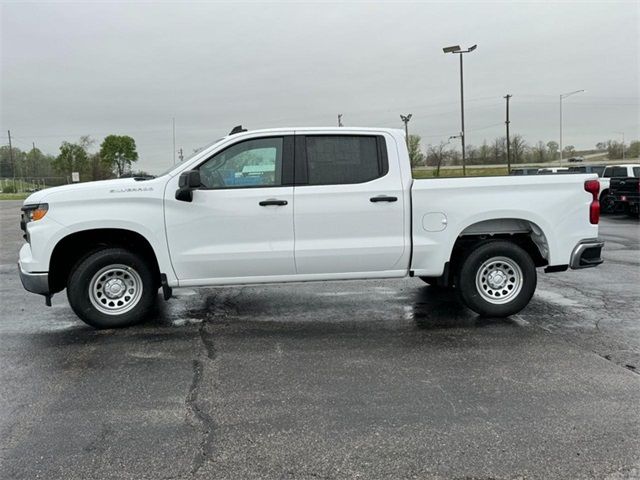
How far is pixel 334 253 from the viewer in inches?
225

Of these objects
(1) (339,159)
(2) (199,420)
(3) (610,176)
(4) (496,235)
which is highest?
(3) (610,176)

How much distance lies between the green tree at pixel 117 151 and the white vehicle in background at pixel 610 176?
71349 mm

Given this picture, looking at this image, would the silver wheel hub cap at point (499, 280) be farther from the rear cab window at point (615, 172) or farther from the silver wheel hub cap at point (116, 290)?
the rear cab window at point (615, 172)

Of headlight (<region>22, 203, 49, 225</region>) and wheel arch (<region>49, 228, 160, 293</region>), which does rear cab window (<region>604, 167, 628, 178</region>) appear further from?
headlight (<region>22, 203, 49, 225</region>)

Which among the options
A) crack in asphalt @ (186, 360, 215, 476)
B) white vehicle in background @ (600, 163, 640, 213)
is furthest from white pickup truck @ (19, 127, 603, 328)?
white vehicle in background @ (600, 163, 640, 213)

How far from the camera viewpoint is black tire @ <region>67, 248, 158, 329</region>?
5531mm

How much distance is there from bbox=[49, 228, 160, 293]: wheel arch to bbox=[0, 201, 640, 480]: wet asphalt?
611 millimetres

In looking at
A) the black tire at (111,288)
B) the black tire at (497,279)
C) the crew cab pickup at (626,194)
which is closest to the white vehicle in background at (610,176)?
the crew cab pickup at (626,194)

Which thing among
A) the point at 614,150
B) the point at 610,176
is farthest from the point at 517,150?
the point at 610,176

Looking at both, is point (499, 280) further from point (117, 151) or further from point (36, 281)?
point (117, 151)

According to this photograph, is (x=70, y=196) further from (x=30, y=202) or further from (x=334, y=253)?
(x=334, y=253)

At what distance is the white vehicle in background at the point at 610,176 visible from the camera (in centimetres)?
2077

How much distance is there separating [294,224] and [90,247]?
223 centimetres

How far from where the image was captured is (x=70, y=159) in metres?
77.9
